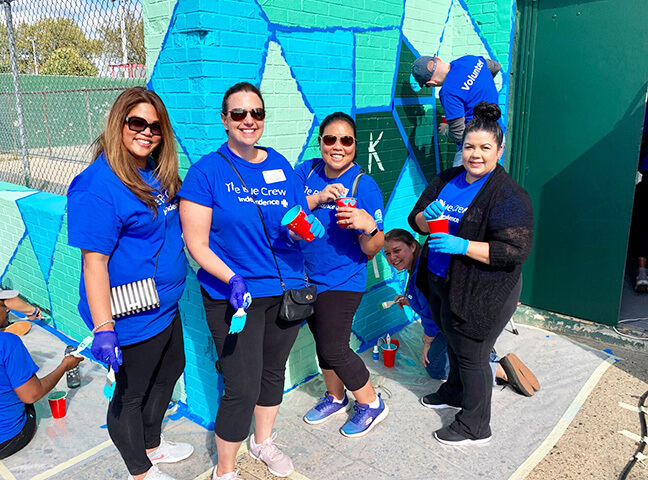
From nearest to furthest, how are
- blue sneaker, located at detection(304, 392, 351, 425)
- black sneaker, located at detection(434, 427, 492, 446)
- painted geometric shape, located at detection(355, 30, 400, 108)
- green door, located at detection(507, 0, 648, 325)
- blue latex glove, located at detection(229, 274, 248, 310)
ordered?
blue latex glove, located at detection(229, 274, 248, 310), black sneaker, located at detection(434, 427, 492, 446), blue sneaker, located at detection(304, 392, 351, 425), painted geometric shape, located at detection(355, 30, 400, 108), green door, located at detection(507, 0, 648, 325)

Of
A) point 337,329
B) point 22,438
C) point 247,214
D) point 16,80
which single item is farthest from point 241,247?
point 16,80

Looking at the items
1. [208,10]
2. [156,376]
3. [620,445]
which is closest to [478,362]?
[620,445]

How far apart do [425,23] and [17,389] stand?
4141 mm

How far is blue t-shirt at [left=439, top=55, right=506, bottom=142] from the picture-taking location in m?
3.89

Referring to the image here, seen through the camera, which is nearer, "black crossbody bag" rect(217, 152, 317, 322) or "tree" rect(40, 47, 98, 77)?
"black crossbody bag" rect(217, 152, 317, 322)

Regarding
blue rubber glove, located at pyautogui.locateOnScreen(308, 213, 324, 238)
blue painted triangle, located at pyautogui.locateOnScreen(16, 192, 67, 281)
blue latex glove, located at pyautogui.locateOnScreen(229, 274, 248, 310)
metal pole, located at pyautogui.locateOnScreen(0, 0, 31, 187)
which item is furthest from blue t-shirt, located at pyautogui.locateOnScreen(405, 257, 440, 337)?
metal pole, located at pyautogui.locateOnScreen(0, 0, 31, 187)

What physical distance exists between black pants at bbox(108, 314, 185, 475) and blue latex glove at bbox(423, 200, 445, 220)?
56.7 inches

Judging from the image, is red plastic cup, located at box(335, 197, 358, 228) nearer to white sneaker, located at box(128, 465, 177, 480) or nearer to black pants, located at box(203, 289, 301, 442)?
black pants, located at box(203, 289, 301, 442)

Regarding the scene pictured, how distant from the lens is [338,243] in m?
2.89

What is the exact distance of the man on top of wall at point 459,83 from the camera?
3.90 meters

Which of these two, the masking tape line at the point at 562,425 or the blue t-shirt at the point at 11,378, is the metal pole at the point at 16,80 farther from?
the masking tape line at the point at 562,425

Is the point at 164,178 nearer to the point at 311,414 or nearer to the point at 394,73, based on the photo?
the point at 311,414

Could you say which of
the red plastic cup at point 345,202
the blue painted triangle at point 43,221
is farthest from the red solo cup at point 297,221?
the blue painted triangle at point 43,221

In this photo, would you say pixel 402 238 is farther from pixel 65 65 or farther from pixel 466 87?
pixel 65 65
